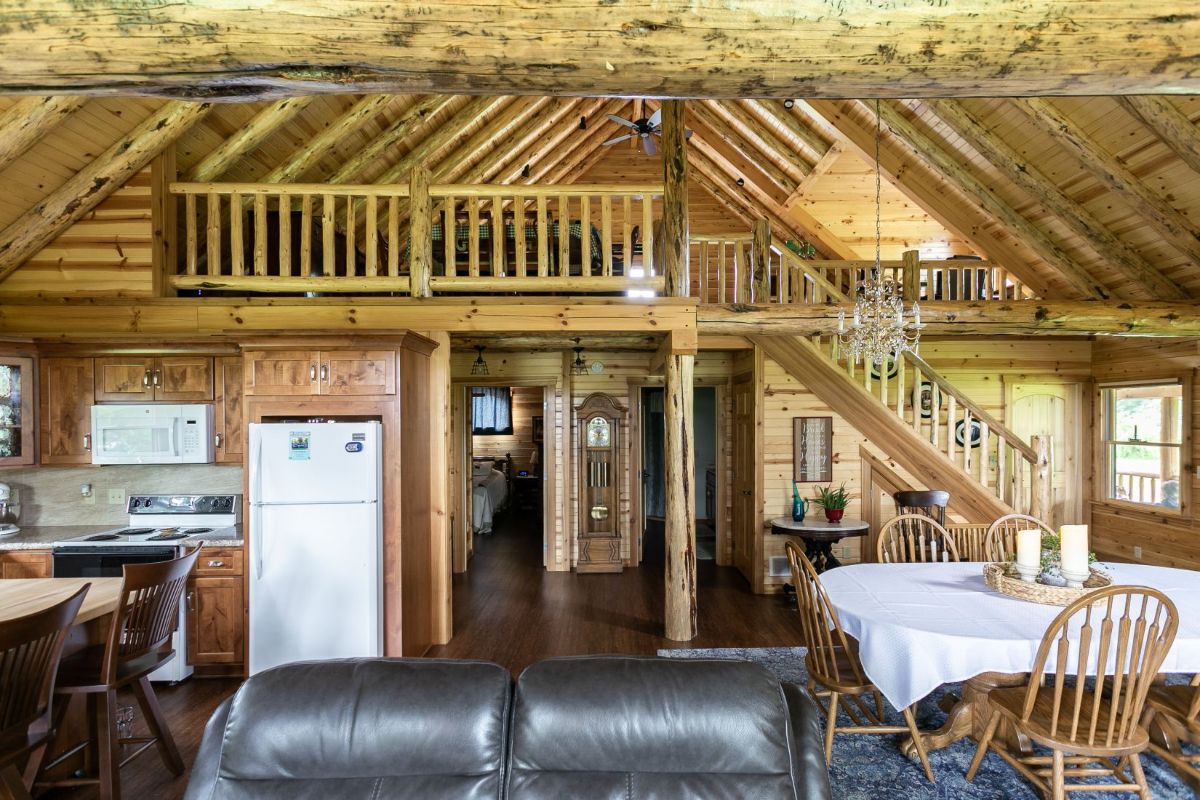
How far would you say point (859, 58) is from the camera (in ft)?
5.16

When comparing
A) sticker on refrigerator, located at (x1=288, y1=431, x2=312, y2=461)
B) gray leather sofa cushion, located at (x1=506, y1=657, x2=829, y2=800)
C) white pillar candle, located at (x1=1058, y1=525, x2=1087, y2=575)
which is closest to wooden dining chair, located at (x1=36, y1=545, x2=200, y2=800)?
sticker on refrigerator, located at (x1=288, y1=431, x2=312, y2=461)

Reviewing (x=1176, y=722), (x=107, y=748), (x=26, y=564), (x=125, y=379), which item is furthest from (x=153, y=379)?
(x=1176, y=722)

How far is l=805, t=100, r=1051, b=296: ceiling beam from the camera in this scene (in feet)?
20.0

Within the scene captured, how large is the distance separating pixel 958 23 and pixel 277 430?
12.0ft

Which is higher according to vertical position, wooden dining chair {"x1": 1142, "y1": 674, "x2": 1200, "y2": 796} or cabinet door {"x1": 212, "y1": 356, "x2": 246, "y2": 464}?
cabinet door {"x1": 212, "y1": 356, "x2": 246, "y2": 464}

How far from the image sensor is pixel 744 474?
6496 millimetres

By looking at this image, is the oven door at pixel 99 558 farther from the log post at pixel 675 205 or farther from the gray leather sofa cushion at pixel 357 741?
the log post at pixel 675 205

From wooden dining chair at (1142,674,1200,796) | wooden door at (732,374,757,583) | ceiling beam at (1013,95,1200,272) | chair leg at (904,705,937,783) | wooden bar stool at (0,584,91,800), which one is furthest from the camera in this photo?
wooden door at (732,374,757,583)

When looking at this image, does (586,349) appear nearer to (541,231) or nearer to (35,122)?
(541,231)

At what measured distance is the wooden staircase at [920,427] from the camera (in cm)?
538

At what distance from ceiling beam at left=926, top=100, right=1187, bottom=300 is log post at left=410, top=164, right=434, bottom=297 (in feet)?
13.2

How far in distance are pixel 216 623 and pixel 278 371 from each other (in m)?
1.62

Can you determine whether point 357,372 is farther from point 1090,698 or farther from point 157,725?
point 1090,698

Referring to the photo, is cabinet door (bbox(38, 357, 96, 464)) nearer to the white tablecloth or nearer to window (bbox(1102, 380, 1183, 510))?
the white tablecloth
